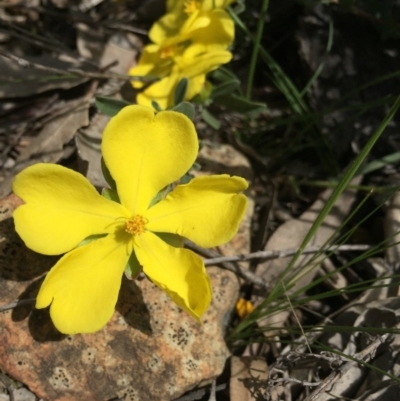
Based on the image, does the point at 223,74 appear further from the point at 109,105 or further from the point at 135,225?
the point at 135,225

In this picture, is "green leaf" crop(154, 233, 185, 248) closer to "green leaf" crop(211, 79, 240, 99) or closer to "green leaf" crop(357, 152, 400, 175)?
"green leaf" crop(211, 79, 240, 99)

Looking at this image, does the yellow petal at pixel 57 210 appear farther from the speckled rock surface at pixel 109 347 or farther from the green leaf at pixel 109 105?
the green leaf at pixel 109 105

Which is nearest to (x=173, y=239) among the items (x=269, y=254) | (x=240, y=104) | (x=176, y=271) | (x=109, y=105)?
(x=176, y=271)

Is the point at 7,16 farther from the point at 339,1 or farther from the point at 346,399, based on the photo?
the point at 346,399

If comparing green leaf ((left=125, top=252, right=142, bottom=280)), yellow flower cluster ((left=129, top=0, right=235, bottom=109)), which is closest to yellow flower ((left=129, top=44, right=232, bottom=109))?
yellow flower cluster ((left=129, top=0, right=235, bottom=109))

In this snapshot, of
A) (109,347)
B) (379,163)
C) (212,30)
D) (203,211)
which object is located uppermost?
(212,30)

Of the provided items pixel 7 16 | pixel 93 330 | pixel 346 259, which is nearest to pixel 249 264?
pixel 346 259
